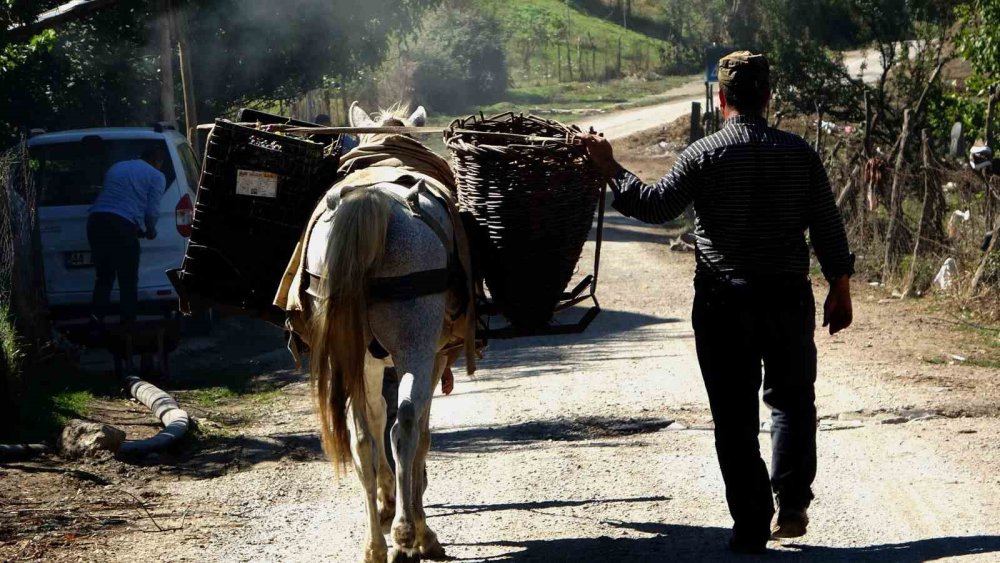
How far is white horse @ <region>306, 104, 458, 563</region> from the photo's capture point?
15.4 ft

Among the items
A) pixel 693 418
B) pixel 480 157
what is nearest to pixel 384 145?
pixel 480 157

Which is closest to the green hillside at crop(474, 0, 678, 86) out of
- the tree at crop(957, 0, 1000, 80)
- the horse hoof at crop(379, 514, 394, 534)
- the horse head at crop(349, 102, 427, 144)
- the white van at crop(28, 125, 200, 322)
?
the tree at crop(957, 0, 1000, 80)

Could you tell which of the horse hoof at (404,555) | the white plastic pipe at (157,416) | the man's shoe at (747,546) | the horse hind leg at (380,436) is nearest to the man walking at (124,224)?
the white plastic pipe at (157,416)

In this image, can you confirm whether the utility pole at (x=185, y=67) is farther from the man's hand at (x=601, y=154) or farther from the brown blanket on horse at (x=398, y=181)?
the man's hand at (x=601, y=154)

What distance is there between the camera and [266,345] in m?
12.3

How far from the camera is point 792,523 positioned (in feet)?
16.2

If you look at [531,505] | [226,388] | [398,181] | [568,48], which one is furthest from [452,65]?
[398,181]

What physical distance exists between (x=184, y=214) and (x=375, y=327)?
6.58m

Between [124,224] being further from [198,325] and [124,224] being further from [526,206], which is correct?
[526,206]

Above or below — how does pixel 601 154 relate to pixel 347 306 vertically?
above

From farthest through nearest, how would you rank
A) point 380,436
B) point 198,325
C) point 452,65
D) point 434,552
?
point 452,65 < point 198,325 < point 380,436 < point 434,552

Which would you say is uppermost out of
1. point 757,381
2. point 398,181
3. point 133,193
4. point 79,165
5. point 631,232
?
point 398,181

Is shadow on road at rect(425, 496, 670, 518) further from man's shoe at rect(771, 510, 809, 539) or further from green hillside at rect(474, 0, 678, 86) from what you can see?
green hillside at rect(474, 0, 678, 86)

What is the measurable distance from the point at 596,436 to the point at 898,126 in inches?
A: 451
